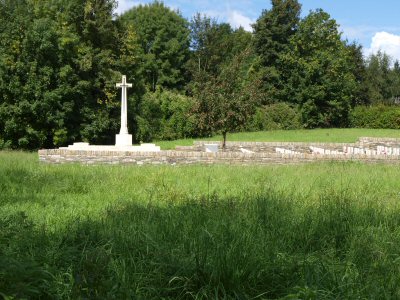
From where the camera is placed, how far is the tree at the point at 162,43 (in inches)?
1692

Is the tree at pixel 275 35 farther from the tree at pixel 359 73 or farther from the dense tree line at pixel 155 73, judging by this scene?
the tree at pixel 359 73

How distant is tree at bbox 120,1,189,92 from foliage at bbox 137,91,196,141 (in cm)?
1093

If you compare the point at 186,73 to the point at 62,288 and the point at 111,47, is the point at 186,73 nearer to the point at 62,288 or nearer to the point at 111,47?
the point at 111,47

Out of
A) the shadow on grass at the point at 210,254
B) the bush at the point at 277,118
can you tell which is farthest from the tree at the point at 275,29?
the shadow on grass at the point at 210,254

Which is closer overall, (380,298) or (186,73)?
(380,298)

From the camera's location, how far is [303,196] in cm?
698

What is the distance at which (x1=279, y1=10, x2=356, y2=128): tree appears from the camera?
1641 inches

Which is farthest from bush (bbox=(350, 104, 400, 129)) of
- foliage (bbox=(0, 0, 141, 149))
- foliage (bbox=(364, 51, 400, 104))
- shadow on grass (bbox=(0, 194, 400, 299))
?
shadow on grass (bbox=(0, 194, 400, 299))

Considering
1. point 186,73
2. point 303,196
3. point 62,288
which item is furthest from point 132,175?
point 186,73

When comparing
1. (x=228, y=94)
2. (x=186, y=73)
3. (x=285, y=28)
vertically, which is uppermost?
(x=285, y=28)

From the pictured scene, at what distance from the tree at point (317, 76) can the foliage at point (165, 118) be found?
14385 mm

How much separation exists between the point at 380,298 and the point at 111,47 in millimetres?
28567

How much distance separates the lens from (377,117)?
40469 millimetres

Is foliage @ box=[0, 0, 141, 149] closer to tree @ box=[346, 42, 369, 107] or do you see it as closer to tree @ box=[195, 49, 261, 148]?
tree @ box=[195, 49, 261, 148]
